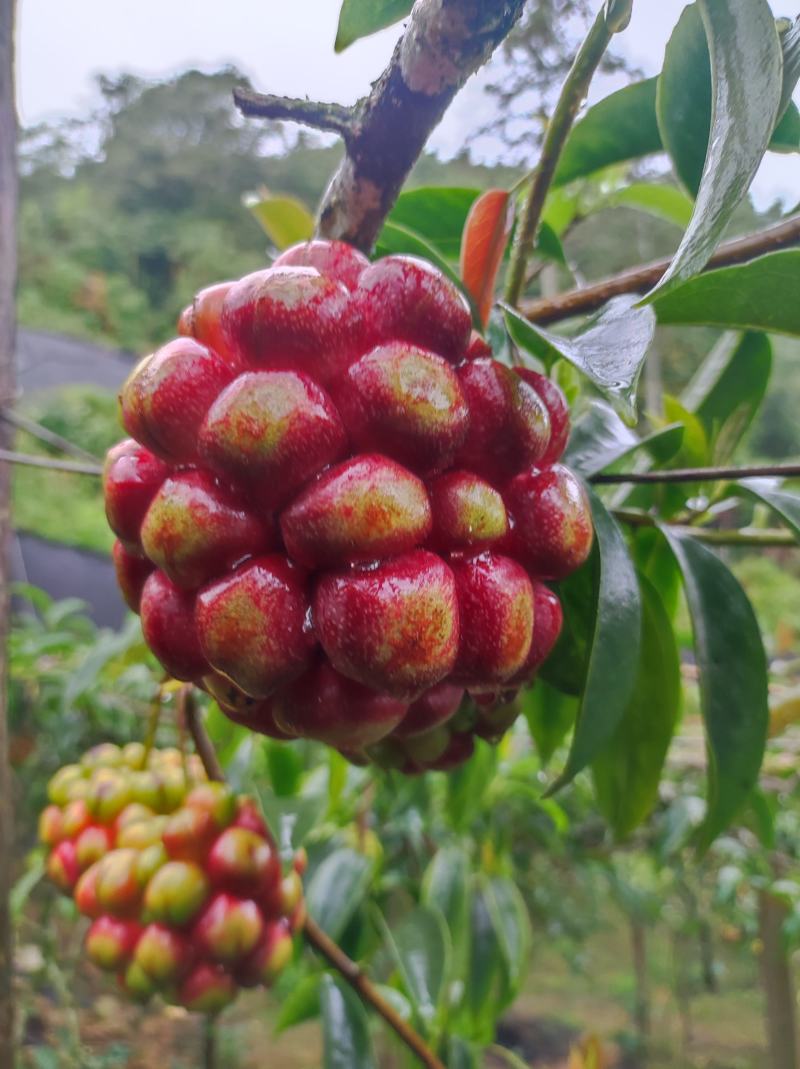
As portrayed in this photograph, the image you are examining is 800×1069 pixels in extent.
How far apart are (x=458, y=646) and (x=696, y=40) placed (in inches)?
11.2

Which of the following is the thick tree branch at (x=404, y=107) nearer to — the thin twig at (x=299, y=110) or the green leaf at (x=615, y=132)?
the thin twig at (x=299, y=110)

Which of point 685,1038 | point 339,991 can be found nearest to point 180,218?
point 685,1038

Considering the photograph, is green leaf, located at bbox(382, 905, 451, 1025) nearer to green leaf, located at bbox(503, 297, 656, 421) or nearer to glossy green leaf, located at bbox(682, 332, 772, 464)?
glossy green leaf, located at bbox(682, 332, 772, 464)

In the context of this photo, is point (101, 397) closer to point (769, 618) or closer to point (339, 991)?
point (769, 618)

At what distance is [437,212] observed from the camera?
52cm

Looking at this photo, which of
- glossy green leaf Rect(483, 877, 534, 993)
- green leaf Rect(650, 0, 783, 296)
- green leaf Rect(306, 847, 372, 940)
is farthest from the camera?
glossy green leaf Rect(483, 877, 534, 993)

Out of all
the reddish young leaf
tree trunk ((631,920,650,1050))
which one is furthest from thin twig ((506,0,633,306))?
tree trunk ((631,920,650,1050))

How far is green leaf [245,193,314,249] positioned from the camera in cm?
57

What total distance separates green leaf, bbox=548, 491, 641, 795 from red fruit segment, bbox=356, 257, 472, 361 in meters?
0.13

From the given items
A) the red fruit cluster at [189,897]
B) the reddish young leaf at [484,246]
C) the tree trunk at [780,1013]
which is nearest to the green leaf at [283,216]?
the reddish young leaf at [484,246]

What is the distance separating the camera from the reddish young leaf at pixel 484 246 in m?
0.42

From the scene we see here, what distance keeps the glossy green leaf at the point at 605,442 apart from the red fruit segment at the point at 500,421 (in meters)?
0.12

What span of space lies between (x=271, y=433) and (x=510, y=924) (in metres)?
0.86

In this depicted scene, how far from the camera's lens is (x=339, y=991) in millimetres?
709
